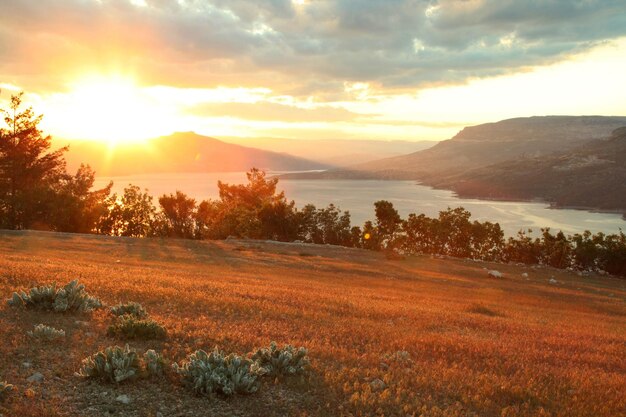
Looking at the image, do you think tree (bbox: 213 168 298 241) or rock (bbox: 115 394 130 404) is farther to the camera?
tree (bbox: 213 168 298 241)

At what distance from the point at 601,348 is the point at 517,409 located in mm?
8581

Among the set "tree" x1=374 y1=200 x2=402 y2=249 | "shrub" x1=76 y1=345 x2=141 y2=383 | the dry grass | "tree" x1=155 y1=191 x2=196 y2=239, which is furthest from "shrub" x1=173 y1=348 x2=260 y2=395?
"tree" x1=155 y1=191 x2=196 y2=239

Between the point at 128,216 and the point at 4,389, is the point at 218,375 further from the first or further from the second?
the point at 128,216

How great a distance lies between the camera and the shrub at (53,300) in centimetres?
998

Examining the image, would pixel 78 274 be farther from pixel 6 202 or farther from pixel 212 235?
pixel 212 235

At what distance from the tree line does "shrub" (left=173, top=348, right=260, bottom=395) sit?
55.3 m

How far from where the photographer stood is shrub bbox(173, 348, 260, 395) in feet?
21.9

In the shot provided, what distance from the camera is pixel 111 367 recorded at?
6.69 metres

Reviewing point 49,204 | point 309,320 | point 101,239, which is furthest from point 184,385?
point 49,204

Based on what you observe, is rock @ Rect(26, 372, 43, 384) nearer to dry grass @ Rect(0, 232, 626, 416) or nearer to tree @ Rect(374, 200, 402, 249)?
dry grass @ Rect(0, 232, 626, 416)

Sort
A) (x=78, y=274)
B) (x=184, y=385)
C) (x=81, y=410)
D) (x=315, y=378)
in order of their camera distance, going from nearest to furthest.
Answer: (x=81, y=410) < (x=184, y=385) < (x=315, y=378) < (x=78, y=274)

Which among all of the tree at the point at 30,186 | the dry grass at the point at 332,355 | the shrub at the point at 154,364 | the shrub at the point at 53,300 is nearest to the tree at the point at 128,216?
the tree at the point at 30,186

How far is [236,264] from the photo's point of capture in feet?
108

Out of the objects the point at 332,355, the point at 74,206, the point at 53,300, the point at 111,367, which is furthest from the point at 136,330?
the point at 74,206
